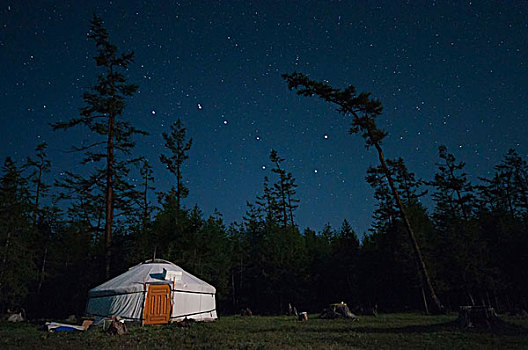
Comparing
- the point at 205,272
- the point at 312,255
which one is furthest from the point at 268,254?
the point at 205,272

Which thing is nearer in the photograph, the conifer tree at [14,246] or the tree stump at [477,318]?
the tree stump at [477,318]

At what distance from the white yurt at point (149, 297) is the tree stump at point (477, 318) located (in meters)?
10.1

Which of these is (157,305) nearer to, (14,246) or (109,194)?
(109,194)

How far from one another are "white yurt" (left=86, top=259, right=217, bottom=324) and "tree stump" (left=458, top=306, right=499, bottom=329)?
33.0 ft

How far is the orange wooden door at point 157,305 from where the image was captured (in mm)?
13680

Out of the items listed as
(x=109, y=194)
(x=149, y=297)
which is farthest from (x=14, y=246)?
(x=149, y=297)

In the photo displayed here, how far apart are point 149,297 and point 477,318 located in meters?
11.0

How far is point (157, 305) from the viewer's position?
13938 mm

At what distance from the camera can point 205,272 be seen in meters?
25.1

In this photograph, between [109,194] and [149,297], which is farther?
[109,194]

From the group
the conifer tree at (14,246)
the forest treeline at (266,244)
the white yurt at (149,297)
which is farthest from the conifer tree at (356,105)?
the conifer tree at (14,246)

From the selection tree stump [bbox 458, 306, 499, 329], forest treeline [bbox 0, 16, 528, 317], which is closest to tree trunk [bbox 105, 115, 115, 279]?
forest treeline [bbox 0, 16, 528, 317]

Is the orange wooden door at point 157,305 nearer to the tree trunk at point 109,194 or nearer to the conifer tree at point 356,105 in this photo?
the tree trunk at point 109,194

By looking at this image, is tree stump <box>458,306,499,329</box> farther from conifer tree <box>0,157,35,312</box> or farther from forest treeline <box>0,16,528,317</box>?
conifer tree <box>0,157,35,312</box>
